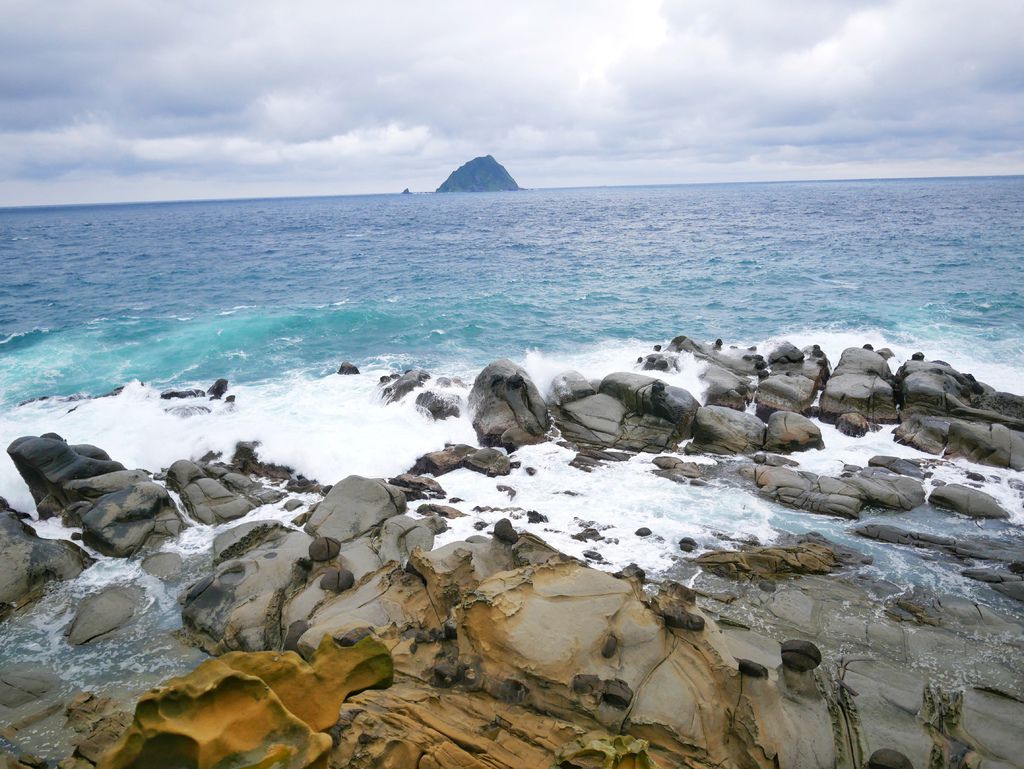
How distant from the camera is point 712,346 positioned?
2709 cm

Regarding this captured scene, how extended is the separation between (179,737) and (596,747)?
3.53m

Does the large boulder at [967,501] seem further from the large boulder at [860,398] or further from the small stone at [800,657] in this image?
the small stone at [800,657]

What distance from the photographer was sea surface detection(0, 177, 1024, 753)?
15031 millimetres

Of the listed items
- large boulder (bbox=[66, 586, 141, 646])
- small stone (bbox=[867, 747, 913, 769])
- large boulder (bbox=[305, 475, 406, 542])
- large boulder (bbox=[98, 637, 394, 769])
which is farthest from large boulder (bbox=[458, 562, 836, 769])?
large boulder (bbox=[66, 586, 141, 646])

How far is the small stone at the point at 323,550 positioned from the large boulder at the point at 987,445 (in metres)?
17.8

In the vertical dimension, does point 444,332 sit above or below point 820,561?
above

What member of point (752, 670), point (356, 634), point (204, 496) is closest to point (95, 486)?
point (204, 496)

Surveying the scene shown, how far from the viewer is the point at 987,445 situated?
17.7m

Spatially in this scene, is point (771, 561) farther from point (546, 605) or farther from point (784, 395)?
point (784, 395)

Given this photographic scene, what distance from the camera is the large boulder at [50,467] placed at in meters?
15.8

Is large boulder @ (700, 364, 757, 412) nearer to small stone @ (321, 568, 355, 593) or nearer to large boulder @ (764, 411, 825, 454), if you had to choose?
large boulder @ (764, 411, 825, 454)

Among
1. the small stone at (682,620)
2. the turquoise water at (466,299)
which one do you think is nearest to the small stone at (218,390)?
the turquoise water at (466,299)

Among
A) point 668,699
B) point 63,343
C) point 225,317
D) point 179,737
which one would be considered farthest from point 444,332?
point 179,737

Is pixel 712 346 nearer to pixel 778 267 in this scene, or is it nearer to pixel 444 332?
pixel 444 332
